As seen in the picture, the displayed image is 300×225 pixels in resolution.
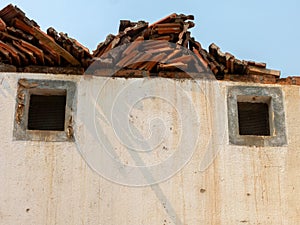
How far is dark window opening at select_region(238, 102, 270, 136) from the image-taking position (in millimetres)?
11164

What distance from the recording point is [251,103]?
11.3 m

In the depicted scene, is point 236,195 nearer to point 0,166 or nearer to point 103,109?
point 103,109

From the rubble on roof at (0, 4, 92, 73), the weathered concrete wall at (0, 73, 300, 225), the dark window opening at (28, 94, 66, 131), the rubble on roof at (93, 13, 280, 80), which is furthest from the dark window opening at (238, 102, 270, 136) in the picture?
the dark window opening at (28, 94, 66, 131)

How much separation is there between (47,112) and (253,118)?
138 inches

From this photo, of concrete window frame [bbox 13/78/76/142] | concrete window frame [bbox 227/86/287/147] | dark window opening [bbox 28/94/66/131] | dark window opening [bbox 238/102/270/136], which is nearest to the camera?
concrete window frame [bbox 13/78/76/142]

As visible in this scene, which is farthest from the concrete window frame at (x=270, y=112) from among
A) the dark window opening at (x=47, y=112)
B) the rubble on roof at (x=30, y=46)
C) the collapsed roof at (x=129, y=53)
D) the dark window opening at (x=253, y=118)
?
the dark window opening at (x=47, y=112)

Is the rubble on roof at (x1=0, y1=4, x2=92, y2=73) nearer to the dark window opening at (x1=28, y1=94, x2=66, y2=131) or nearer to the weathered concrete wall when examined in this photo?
the weathered concrete wall

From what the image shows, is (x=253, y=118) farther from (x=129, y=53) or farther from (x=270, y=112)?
(x=129, y=53)

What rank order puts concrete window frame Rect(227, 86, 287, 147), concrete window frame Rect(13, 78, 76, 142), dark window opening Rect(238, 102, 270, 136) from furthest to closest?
dark window opening Rect(238, 102, 270, 136)
concrete window frame Rect(227, 86, 287, 147)
concrete window frame Rect(13, 78, 76, 142)

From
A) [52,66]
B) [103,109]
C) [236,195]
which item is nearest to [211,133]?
[236,195]

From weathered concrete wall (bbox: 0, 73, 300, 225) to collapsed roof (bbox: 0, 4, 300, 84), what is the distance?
0.83 ft

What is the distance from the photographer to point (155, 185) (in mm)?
10352

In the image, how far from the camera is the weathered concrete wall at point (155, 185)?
10102 millimetres

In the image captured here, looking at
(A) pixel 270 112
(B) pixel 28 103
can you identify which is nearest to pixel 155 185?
(A) pixel 270 112
